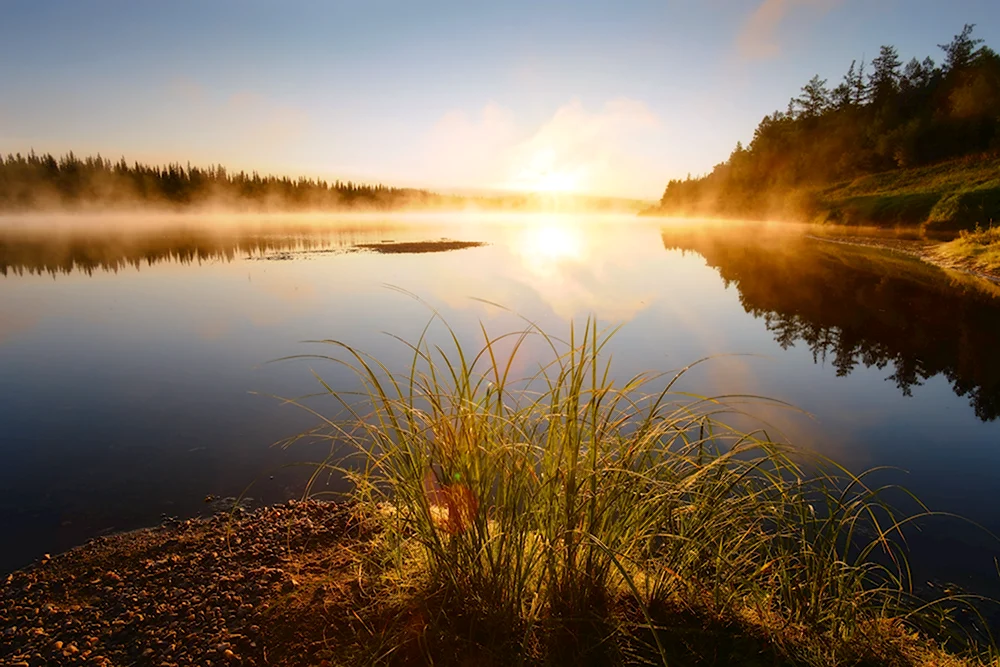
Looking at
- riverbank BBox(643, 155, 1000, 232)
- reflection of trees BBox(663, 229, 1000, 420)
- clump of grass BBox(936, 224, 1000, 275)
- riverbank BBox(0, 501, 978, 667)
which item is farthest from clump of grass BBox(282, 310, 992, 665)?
riverbank BBox(643, 155, 1000, 232)

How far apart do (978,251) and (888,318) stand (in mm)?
12456

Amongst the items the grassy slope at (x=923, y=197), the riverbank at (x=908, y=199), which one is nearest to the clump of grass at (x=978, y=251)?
the riverbank at (x=908, y=199)

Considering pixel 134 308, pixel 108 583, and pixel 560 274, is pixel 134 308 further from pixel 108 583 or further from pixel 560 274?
pixel 560 274

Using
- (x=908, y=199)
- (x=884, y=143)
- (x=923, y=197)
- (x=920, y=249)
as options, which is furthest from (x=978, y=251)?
(x=884, y=143)

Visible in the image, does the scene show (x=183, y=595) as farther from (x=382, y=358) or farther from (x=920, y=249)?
(x=920, y=249)

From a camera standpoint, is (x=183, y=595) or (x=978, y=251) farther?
(x=978, y=251)

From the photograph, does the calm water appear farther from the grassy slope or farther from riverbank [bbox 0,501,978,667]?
the grassy slope

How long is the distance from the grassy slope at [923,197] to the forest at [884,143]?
0.14m

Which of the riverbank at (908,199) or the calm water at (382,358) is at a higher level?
the riverbank at (908,199)

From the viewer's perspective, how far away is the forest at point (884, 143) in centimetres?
4394

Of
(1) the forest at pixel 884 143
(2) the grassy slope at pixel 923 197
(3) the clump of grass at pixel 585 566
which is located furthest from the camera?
(1) the forest at pixel 884 143

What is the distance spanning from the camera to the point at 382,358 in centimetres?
1098

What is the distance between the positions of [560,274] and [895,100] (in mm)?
73365

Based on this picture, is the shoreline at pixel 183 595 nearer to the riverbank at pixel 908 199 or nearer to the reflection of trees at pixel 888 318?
the reflection of trees at pixel 888 318
